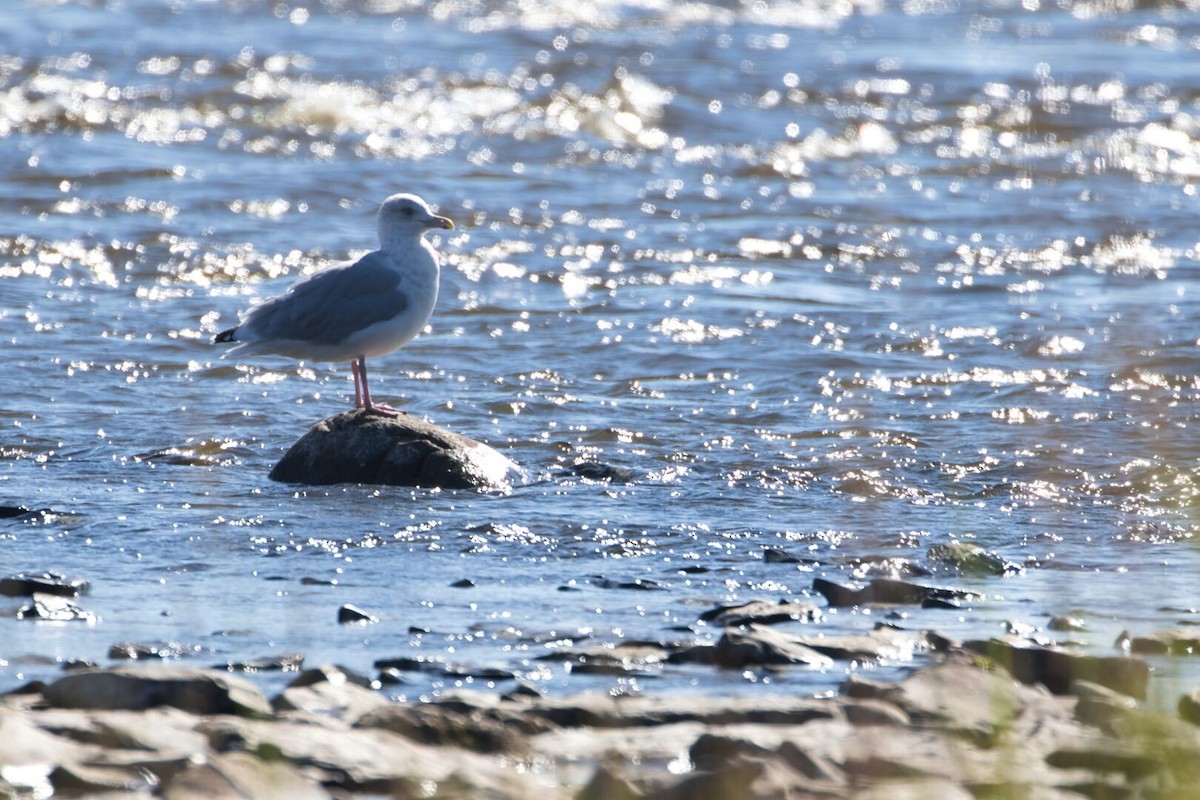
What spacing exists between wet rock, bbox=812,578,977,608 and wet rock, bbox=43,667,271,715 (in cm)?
187

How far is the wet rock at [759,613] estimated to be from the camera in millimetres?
5020

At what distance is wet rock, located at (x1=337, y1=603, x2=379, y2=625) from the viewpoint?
497cm

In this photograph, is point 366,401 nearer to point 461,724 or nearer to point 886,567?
point 886,567

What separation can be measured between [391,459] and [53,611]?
6.84ft

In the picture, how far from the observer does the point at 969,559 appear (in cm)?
570

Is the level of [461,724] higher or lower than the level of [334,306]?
lower

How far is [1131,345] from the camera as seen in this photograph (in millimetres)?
9406

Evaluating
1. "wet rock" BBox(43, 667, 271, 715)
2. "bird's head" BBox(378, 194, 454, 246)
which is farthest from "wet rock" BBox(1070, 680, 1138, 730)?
"bird's head" BBox(378, 194, 454, 246)

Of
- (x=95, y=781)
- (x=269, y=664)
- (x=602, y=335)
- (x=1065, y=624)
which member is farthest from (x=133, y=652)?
(x=602, y=335)

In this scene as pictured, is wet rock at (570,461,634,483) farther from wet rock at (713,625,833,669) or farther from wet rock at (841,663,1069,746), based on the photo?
wet rock at (841,663,1069,746)

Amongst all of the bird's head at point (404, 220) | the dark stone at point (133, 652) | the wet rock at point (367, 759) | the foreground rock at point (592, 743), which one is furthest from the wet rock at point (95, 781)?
the bird's head at point (404, 220)

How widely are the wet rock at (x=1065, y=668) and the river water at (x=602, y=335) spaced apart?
229mm

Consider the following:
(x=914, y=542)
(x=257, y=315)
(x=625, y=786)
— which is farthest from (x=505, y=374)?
(x=625, y=786)

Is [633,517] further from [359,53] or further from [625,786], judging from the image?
[359,53]
